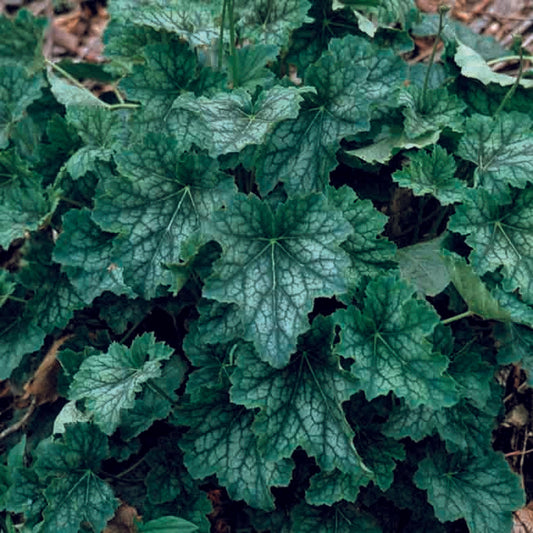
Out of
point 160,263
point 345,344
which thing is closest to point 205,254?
point 160,263

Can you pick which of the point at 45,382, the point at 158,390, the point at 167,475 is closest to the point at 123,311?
the point at 158,390

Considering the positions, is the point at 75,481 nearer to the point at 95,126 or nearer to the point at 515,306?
the point at 95,126

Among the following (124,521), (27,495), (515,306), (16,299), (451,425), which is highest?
(515,306)

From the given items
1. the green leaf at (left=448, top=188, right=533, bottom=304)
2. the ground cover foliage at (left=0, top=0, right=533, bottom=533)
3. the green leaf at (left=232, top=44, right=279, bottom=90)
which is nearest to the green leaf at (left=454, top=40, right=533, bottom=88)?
the ground cover foliage at (left=0, top=0, right=533, bottom=533)

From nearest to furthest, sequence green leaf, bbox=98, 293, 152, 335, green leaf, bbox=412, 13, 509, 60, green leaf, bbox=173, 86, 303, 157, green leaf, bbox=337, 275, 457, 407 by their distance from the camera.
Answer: green leaf, bbox=337, 275, 457, 407
green leaf, bbox=173, 86, 303, 157
green leaf, bbox=98, 293, 152, 335
green leaf, bbox=412, 13, 509, 60

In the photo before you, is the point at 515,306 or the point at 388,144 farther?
the point at 388,144

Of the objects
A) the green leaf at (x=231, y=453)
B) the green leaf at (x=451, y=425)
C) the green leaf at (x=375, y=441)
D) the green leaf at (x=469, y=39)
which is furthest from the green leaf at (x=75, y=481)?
the green leaf at (x=469, y=39)

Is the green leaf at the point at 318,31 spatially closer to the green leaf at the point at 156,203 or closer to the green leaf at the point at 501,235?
the green leaf at the point at 156,203

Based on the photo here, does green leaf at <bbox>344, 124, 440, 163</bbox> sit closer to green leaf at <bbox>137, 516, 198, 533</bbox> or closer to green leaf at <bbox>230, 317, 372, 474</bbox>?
green leaf at <bbox>230, 317, 372, 474</bbox>
